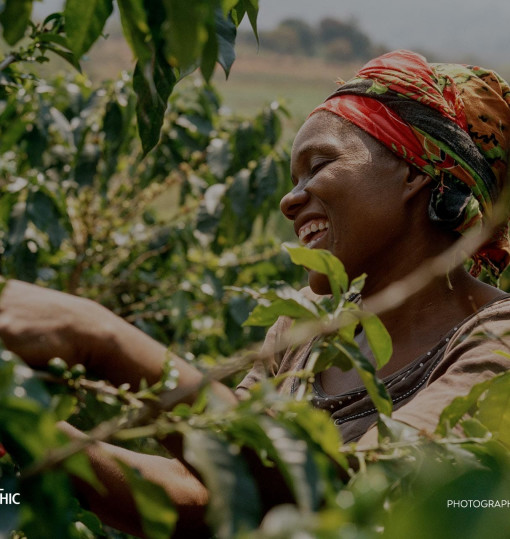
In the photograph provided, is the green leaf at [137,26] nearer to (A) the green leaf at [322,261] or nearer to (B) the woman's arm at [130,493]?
(A) the green leaf at [322,261]

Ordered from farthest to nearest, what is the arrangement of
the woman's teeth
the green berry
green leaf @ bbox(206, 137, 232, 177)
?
green leaf @ bbox(206, 137, 232, 177) → the woman's teeth → the green berry

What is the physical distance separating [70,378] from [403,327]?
88 cm

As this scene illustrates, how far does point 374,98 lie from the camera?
1.66 meters

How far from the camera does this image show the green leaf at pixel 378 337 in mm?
891

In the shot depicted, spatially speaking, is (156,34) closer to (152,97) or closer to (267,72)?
(152,97)

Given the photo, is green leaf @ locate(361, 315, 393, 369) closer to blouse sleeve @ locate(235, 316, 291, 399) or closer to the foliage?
the foliage

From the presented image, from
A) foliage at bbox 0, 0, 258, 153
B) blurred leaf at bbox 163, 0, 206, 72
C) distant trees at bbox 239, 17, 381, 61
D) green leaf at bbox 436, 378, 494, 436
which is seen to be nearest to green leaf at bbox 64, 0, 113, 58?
foliage at bbox 0, 0, 258, 153

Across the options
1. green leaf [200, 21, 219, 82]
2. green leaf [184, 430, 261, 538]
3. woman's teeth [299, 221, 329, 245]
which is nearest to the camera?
green leaf [184, 430, 261, 538]

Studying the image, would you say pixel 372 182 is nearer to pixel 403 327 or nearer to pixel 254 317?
pixel 403 327

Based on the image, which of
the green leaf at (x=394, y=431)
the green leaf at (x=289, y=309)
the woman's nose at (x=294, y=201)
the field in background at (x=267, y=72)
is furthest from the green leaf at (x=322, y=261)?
the field in background at (x=267, y=72)

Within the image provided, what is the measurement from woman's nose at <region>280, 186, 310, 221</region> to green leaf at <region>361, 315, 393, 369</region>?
727 millimetres

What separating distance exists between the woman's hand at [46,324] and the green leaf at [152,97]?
0.63ft

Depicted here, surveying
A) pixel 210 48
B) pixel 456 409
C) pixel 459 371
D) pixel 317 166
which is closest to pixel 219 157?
pixel 317 166

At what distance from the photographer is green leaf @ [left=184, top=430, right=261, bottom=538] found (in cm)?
56
